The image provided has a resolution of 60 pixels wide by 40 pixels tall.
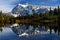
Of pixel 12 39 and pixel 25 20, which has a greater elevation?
pixel 12 39

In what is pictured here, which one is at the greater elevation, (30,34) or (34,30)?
(30,34)

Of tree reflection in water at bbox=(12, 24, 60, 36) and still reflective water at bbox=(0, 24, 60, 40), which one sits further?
tree reflection in water at bbox=(12, 24, 60, 36)

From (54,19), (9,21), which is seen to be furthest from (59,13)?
(9,21)

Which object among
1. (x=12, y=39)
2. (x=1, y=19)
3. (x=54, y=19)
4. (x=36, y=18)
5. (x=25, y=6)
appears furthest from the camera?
(x=25, y=6)

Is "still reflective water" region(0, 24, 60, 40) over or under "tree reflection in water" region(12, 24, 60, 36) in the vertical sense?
over

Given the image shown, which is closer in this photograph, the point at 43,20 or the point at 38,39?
the point at 38,39

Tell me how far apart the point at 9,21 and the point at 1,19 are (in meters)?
1.92

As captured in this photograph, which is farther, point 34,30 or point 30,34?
point 34,30

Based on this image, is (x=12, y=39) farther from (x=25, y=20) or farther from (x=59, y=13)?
(x=25, y=20)

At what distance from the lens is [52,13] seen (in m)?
41.6

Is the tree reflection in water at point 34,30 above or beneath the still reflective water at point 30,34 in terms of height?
beneath

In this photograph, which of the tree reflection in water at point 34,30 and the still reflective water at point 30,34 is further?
the tree reflection in water at point 34,30

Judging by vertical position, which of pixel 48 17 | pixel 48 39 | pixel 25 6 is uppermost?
pixel 48 39

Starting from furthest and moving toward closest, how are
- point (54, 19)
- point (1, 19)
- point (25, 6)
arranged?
point (25, 6) → point (54, 19) → point (1, 19)
